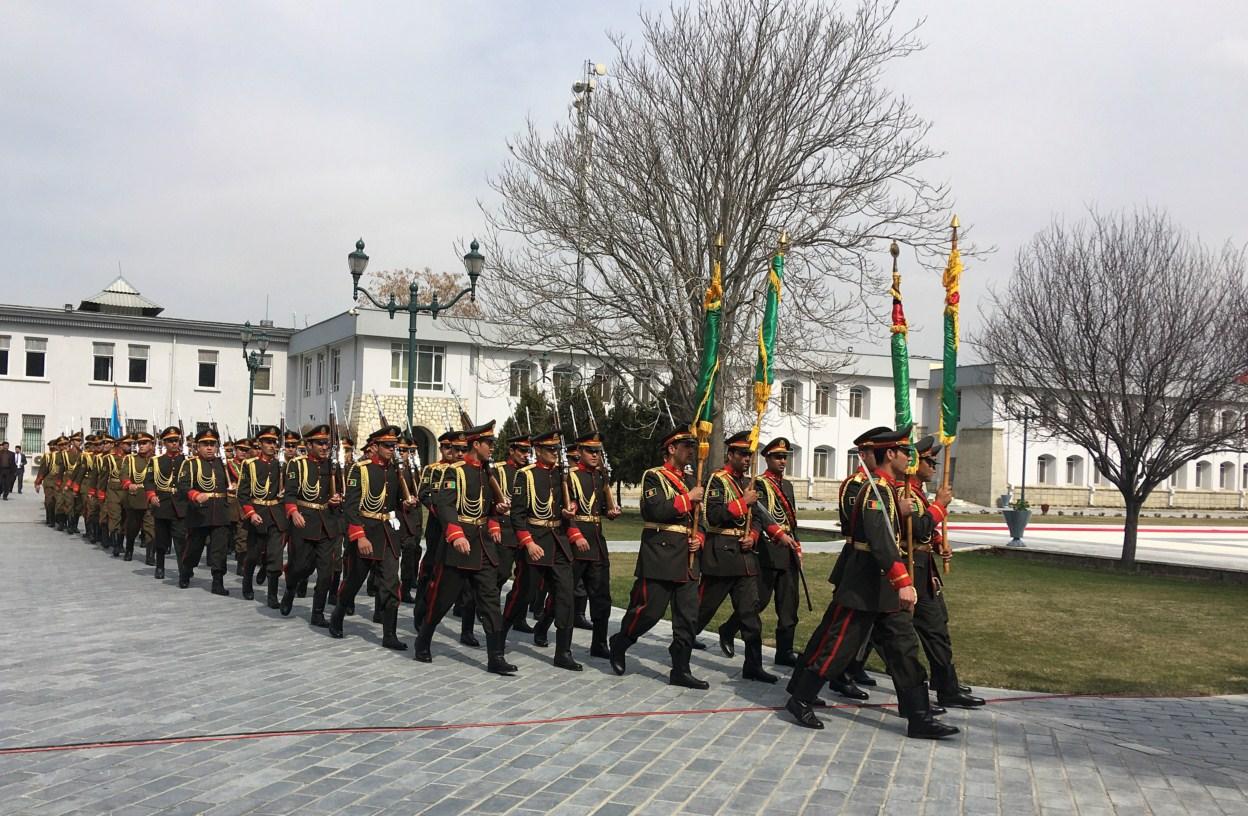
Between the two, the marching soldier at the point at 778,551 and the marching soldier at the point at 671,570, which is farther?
the marching soldier at the point at 778,551

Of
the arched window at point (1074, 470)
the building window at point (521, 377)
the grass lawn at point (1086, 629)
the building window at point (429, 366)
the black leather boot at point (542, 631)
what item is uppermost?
the building window at point (429, 366)

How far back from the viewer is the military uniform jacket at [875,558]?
22.0 ft

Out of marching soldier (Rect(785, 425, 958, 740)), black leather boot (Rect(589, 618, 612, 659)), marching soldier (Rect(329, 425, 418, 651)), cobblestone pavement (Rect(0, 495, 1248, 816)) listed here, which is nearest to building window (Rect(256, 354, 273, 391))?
marching soldier (Rect(329, 425, 418, 651))

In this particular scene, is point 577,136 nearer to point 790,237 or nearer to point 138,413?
point 790,237

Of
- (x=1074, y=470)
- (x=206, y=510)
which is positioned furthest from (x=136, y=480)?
(x=1074, y=470)

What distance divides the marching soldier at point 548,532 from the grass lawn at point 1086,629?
1.96 m

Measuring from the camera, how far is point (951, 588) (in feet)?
51.3

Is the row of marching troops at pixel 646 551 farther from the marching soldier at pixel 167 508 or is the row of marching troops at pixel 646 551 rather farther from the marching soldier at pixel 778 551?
the marching soldier at pixel 167 508

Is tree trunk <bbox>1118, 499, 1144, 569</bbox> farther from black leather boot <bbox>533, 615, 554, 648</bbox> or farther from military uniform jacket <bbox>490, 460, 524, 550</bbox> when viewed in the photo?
military uniform jacket <bbox>490, 460, 524, 550</bbox>

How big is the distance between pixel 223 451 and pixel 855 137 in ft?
45.5

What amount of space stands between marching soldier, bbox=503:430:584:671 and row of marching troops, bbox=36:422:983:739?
0.02 m

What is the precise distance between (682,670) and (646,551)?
93 centimetres

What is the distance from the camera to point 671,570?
8.23 m

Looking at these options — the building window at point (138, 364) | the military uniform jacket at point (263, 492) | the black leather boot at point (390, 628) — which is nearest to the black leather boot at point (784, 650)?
the black leather boot at point (390, 628)
